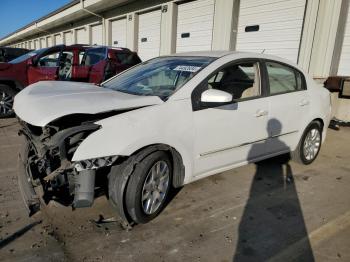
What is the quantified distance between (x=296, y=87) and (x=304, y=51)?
15.3 ft

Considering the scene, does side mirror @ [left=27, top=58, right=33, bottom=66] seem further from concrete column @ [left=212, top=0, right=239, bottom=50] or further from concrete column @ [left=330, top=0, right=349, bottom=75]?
concrete column @ [left=330, top=0, right=349, bottom=75]

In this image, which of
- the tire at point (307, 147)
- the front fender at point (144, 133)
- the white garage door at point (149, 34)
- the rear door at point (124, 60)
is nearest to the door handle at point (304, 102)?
the tire at point (307, 147)

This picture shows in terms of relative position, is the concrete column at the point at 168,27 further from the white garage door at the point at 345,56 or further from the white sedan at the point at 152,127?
the white sedan at the point at 152,127

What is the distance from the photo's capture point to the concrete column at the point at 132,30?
1581 centimetres

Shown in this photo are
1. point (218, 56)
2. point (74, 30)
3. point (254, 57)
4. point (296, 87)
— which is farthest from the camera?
point (74, 30)

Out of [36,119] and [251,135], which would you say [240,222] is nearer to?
[251,135]

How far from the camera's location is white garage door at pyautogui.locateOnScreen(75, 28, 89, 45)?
23047mm

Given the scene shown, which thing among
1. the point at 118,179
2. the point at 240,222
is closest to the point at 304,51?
the point at 240,222

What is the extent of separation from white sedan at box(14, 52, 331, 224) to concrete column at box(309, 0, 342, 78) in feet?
14.6

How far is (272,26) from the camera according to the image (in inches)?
373

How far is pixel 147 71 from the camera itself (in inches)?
160

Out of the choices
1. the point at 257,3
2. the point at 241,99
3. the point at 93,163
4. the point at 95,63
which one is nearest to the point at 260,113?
the point at 241,99

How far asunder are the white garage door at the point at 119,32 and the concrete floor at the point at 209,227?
46.7ft

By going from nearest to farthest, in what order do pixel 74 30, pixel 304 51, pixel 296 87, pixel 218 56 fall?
pixel 218 56, pixel 296 87, pixel 304 51, pixel 74 30
